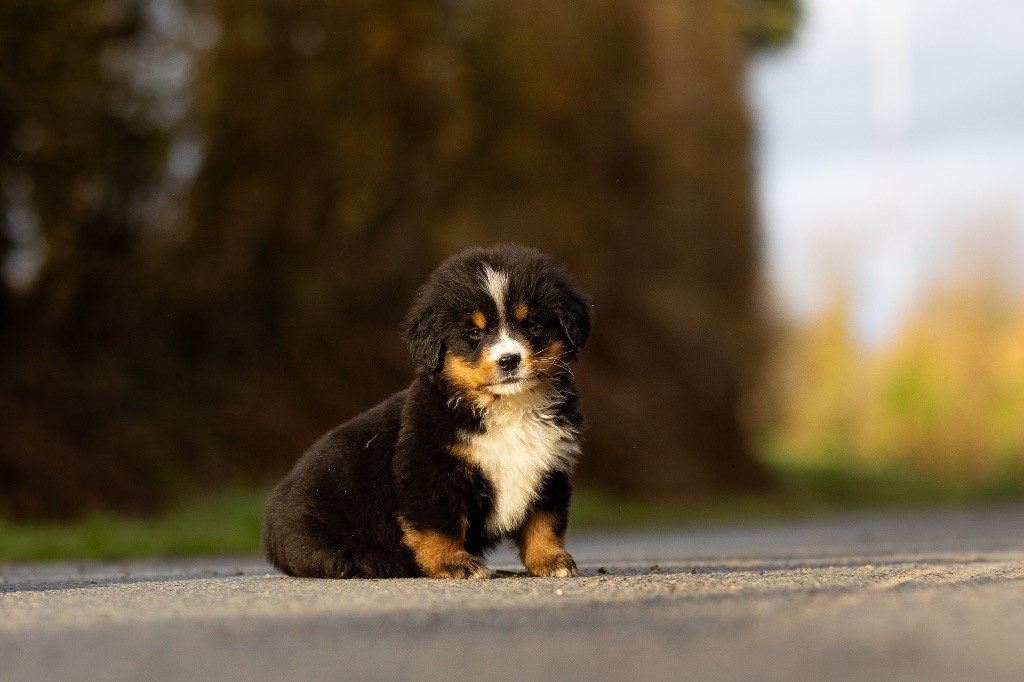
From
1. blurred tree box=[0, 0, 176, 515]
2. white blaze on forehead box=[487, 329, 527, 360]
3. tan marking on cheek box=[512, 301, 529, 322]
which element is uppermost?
blurred tree box=[0, 0, 176, 515]

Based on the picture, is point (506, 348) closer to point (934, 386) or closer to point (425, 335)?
point (425, 335)

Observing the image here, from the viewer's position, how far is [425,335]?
7.76 meters

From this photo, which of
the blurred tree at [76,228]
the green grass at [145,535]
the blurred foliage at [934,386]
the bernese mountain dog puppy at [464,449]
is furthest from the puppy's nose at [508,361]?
the blurred foliage at [934,386]

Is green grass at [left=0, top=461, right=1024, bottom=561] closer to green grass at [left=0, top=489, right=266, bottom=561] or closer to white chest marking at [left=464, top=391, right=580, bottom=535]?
green grass at [left=0, top=489, right=266, bottom=561]

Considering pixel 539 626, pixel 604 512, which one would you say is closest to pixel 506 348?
pixel 539 626

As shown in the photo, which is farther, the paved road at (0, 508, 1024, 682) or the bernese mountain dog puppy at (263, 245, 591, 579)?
the bernese mountain dog puppy at (263, 245, 591, 579)

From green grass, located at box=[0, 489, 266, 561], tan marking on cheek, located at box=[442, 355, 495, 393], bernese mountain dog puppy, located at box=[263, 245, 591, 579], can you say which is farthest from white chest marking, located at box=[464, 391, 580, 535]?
green grass, located at box=[0, 489, 266, 561]

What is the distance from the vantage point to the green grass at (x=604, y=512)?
512 inches

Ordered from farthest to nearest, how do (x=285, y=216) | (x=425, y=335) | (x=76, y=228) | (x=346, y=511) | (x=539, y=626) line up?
(x=285, y=216), (x=76, y=228), (x=425, y=335), (x=346, y=511), (x=539, y=626)

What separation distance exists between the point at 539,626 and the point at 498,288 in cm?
245

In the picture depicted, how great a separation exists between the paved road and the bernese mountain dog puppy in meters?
0.28

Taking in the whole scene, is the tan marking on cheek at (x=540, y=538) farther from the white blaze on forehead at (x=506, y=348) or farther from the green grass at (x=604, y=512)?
the green grass at (x=604, y=512)

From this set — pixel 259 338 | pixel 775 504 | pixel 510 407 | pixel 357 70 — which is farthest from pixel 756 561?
pixel 775 504

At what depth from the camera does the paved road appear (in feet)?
15.3
